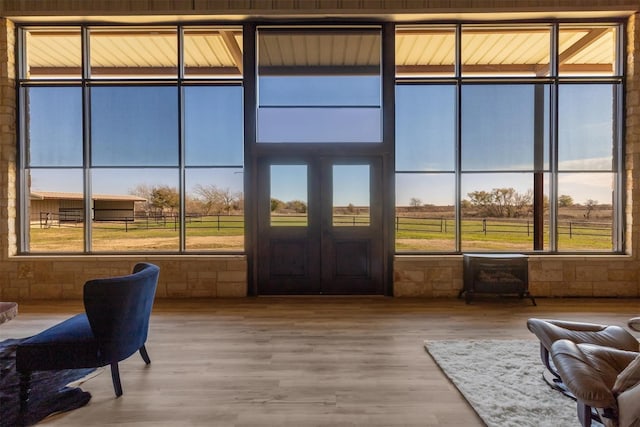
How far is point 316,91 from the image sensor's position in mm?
6008

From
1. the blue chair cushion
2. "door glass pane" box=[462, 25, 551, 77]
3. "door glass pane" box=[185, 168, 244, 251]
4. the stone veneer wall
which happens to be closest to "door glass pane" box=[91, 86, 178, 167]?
"door glass pane" box=[185, 168, 244, 251]

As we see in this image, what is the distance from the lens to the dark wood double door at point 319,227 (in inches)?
235

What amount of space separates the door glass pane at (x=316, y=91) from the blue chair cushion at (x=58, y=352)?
4048 millimetres

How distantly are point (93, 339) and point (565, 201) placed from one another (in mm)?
6774

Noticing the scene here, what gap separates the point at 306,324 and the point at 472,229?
337 centimetres

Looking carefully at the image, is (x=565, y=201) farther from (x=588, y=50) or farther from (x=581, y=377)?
(x=581, y=377)

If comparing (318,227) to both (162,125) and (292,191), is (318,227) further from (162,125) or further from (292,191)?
(162,125)

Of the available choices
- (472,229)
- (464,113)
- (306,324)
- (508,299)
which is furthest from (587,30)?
(306,324)

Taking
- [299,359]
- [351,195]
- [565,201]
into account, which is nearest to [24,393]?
[299,359]

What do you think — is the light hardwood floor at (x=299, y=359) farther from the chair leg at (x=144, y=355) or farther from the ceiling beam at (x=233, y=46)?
the ceiling beam at (x=233, y=46)

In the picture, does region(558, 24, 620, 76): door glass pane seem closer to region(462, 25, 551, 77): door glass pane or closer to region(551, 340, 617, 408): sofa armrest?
region(462, 25, 551, 77): door glass pane

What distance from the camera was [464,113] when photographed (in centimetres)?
600

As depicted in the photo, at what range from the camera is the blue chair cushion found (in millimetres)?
2574

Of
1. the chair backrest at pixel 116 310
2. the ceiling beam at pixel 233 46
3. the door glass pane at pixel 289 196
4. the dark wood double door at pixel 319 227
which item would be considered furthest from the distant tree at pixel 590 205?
the chair backrest at pixel 116 310
